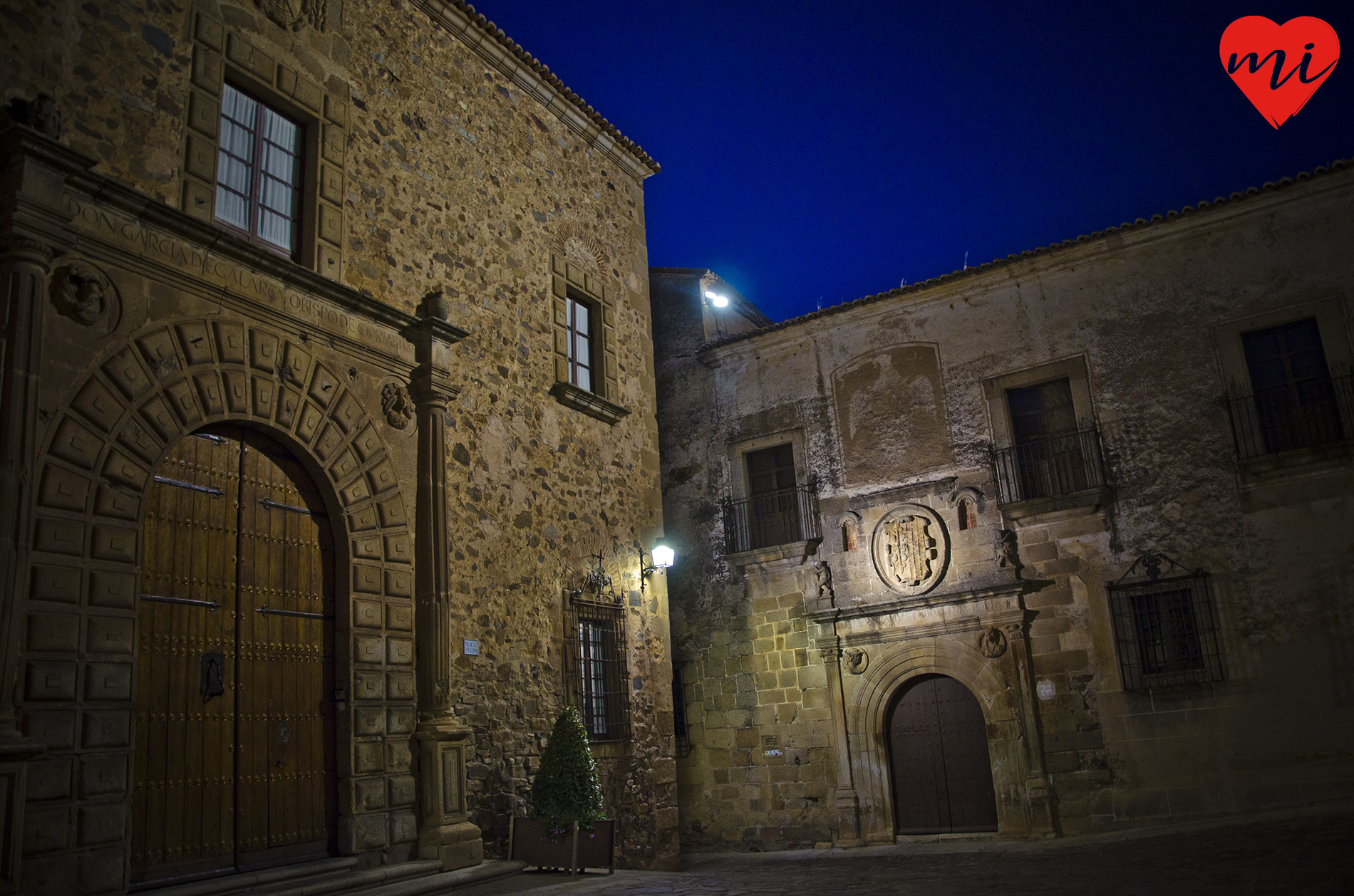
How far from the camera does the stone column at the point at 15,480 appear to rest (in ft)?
17.2

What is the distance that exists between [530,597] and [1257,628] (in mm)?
8620

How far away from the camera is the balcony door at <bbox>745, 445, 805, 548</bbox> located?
1533 centimetres

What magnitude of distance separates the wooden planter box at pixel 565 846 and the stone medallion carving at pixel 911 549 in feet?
22.4

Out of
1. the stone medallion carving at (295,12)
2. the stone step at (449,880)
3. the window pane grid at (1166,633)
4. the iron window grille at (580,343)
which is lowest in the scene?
the stone step at (449,880)

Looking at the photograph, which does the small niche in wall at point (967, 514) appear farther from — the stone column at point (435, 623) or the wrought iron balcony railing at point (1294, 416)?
the stone column at point (435, 623)

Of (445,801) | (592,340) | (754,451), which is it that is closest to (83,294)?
(445,801)

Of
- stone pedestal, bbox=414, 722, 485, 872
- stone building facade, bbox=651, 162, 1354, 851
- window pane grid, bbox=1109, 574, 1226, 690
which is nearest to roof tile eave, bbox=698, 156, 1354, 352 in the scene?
stone building facade, bbox=651, 162, 1354, 851

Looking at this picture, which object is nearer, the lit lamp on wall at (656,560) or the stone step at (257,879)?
the stone step at (257,879)

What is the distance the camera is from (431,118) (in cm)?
985

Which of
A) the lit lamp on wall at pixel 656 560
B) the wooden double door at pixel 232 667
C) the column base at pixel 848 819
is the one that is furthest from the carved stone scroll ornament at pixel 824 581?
the wooden double door at pixel 232 667

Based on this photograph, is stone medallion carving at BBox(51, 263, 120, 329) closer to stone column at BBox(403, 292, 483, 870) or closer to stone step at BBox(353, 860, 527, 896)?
stone column at BBox(403, 292, 483, 870)

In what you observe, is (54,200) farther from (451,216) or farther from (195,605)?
(451,216)

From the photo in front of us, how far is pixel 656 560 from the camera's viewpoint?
11938mm

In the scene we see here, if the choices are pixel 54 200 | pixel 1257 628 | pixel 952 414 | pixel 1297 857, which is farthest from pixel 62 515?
pixel 1257 628
